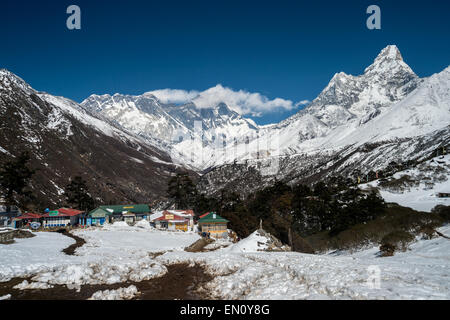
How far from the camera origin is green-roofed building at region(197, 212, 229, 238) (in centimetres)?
7369

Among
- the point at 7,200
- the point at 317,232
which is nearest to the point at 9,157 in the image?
the point at 7,200

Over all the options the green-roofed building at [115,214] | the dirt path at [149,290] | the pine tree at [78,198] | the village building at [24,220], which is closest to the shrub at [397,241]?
the dirt path at [149,290]

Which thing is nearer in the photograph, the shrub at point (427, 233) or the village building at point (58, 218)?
the shrub at point (427, 233)

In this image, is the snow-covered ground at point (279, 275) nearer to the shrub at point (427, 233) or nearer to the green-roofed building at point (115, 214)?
the shrub at point (427, 233)

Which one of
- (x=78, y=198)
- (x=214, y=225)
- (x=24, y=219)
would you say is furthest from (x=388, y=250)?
(x=78, y=198)

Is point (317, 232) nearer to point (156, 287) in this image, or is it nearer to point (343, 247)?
point (343, 247)

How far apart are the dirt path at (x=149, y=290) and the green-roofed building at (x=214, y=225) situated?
165 feet

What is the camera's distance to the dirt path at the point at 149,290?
17.7 metres

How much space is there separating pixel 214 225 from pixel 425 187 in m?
61.4

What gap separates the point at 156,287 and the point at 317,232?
2209 inches

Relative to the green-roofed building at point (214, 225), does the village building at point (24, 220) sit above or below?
above

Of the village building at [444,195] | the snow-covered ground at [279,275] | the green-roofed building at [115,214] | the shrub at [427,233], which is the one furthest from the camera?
the green-roofed building at [115,214]

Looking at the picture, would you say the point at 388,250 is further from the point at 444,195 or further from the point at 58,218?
the point at 58,218

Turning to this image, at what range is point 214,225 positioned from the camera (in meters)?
74.3
